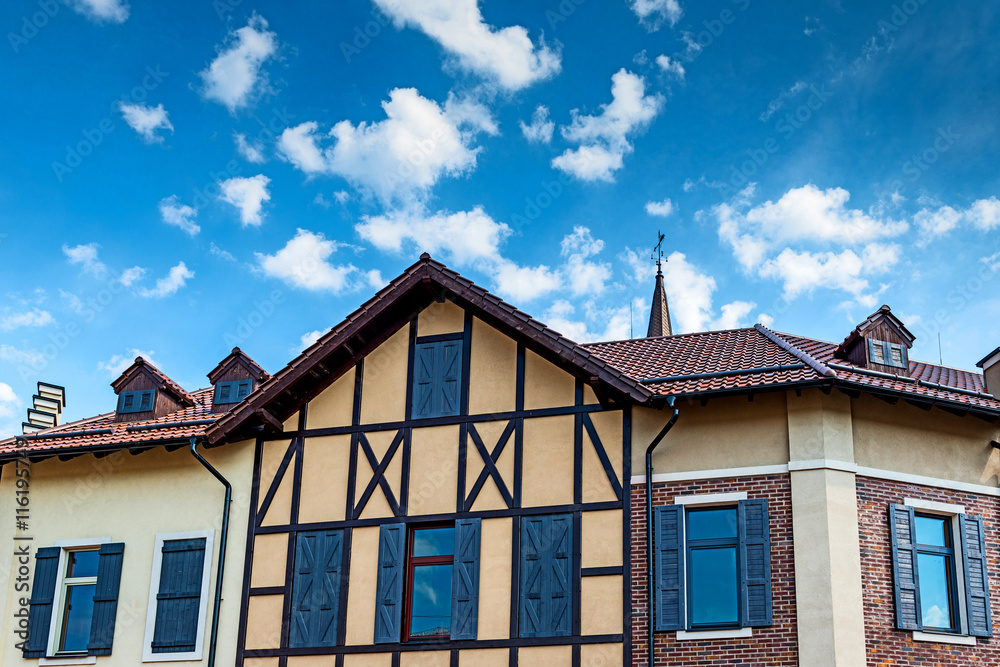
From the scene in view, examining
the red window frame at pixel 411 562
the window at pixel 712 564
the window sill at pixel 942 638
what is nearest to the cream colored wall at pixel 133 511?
the red window frame at pixel 411 562

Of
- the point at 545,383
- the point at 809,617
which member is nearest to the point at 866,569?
the point at 809,617

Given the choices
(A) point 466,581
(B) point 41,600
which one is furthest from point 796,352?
(B) point 41,600

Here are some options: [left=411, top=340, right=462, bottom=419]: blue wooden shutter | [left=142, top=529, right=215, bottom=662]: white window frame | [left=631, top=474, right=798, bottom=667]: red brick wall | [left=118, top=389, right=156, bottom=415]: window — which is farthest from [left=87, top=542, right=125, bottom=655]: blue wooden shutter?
[left=631, top=474, right=798, bottom=667]: red brick wall

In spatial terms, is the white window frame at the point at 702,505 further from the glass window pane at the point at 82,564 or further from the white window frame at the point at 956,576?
the glass window pane at the point at 82,564

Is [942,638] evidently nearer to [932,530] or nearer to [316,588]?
[932,530]

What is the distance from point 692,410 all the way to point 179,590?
8658mm

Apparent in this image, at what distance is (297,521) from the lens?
745 inches

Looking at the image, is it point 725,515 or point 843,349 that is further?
point 843,349

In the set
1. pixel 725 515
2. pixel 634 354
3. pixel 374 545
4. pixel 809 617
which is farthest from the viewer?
pixel 634 354

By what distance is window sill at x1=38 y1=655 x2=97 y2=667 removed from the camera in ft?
62.4

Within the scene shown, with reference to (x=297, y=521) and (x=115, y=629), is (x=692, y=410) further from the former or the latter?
(x=115, y=629)

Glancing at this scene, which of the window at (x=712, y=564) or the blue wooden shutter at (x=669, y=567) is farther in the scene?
the blue wooden shutter at (x=669, y=567)

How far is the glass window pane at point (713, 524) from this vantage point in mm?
17094

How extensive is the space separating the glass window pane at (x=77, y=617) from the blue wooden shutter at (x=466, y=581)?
6.29 meters
